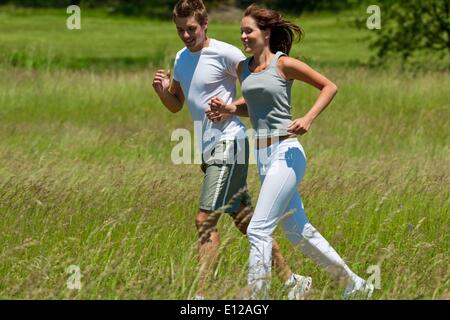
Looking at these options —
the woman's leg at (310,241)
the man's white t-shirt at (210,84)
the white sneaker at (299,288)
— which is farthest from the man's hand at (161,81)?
the white sneaker at (299,288)

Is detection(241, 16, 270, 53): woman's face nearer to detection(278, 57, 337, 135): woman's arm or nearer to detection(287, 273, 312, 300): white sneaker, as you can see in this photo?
detection(278, 57, 337, 135): woman's arm

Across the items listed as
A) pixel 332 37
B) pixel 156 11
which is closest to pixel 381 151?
pixel 332 37

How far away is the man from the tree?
15.9 metres

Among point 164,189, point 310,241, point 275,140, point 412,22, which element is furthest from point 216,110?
point 412,22

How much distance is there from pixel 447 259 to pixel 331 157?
158 inches

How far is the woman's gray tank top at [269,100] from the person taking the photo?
6102 mm

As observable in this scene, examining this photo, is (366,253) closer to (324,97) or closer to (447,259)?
(447,259)

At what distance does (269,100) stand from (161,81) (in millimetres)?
839

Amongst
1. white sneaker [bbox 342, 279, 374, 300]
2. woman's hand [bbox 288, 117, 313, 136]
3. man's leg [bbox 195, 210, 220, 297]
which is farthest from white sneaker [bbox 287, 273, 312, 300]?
woman's hand [bbox 288, 117, 313, 136]

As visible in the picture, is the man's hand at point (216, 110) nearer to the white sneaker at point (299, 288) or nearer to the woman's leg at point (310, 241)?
the woman's leg at point (310, 241)

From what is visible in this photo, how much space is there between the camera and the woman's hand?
19.2 ft

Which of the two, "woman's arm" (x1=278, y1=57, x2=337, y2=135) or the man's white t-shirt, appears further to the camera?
A: the man's white t-shirt

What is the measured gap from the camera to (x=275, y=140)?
6.12 metres

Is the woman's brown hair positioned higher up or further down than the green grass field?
higher up
